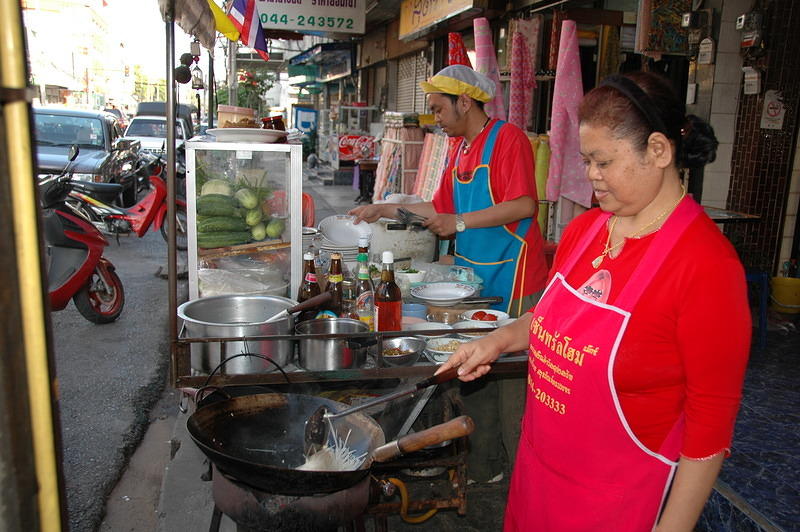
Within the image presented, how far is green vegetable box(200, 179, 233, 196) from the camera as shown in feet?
10.2

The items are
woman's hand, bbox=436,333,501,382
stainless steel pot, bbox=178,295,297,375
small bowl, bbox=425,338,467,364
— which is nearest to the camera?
woman's hand, bbox=436,333,501,382

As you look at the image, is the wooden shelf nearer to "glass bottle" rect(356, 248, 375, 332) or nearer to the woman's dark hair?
"glass bottle" rect(356, 248, 375, 332)

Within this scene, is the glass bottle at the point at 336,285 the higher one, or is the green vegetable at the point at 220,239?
the green vegetable at the point at 220,239

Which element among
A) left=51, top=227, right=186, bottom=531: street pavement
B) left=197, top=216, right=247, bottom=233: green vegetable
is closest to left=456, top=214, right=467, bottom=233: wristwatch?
left=197, top=216, right=247, bottom=233: green vegetable

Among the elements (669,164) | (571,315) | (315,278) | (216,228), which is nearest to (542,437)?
(571,315)

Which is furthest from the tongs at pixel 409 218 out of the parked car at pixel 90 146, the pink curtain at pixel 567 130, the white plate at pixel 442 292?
the parked car at pixel 90 146

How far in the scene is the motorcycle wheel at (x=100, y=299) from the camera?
5910mm

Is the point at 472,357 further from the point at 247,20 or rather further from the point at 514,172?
the point at 247,20

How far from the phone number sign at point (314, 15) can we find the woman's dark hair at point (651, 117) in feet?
30.2

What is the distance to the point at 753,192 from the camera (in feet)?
19.2

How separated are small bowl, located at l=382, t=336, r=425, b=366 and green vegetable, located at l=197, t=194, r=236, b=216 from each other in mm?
1113

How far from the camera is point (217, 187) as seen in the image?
10.3ft

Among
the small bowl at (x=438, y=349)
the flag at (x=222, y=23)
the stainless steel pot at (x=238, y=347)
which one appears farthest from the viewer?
the flag at (x=222, y=23)

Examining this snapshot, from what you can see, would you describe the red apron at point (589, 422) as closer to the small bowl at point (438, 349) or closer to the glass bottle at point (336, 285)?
the small bowl at point (438, 349)
